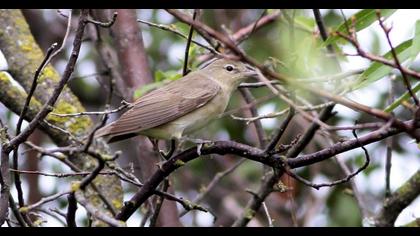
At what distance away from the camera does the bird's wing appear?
4228 mm

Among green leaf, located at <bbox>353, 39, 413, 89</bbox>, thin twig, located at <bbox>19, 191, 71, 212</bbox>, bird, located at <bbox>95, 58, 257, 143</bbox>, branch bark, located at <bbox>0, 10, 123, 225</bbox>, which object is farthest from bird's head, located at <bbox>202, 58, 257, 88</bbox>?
thin twig, located at <bbox>19, 191, 71, 212</bbox>

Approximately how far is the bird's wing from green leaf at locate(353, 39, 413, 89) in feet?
5.32

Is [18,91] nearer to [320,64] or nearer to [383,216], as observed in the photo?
[320,64]

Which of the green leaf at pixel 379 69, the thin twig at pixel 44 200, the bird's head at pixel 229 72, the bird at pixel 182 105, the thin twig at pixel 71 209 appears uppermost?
the bird's head at pixel 229 72

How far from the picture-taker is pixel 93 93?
6.99 m

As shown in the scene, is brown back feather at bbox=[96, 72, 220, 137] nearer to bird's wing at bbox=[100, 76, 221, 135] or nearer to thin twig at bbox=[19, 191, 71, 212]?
bird's wing at bbox=[100, 76, 221, 135]

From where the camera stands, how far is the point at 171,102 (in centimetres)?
449

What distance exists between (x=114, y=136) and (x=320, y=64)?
1119mm

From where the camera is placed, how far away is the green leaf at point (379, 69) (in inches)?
107

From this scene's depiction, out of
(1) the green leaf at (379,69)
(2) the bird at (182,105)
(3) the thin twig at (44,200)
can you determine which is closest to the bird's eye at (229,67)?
(2) the bird at (182,105)

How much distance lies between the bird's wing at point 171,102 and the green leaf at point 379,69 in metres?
1.62

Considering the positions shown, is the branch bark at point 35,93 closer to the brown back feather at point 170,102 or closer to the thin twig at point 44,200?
the brown back feather at point 170,102

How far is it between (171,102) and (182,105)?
7cm
